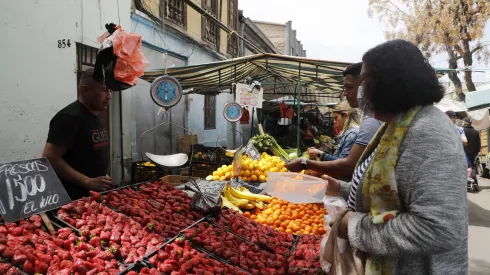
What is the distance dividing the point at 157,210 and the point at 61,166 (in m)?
0.89

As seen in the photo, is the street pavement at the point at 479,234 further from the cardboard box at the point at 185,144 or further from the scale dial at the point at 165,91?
the cardboard box at the point at 185,144

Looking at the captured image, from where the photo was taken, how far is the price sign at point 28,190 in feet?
6.92

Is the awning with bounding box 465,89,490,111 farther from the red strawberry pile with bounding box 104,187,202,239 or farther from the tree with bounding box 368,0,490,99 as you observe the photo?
the red strawberry pile with bounding box 104,187,202,239

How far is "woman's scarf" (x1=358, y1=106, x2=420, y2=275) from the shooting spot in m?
1.35

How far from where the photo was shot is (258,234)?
2.91 meters

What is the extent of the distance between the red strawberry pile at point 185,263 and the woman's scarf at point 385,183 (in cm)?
100

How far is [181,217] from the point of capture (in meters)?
2.78

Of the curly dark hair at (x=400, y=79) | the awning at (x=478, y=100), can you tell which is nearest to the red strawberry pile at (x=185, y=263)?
the curly dark hair at (x=400, y=79)

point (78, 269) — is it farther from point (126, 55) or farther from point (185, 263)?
point (126, 55)

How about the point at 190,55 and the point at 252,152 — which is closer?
the point at 252,152

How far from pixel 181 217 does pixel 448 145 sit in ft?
6.74

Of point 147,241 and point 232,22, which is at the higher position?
point 232,22

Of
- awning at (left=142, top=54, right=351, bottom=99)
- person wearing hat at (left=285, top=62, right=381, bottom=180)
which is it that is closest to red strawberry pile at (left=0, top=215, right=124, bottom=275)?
person wearing hat at (left=285, top=62, right=381, bottom=180)

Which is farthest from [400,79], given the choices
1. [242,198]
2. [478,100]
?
[478,100]
